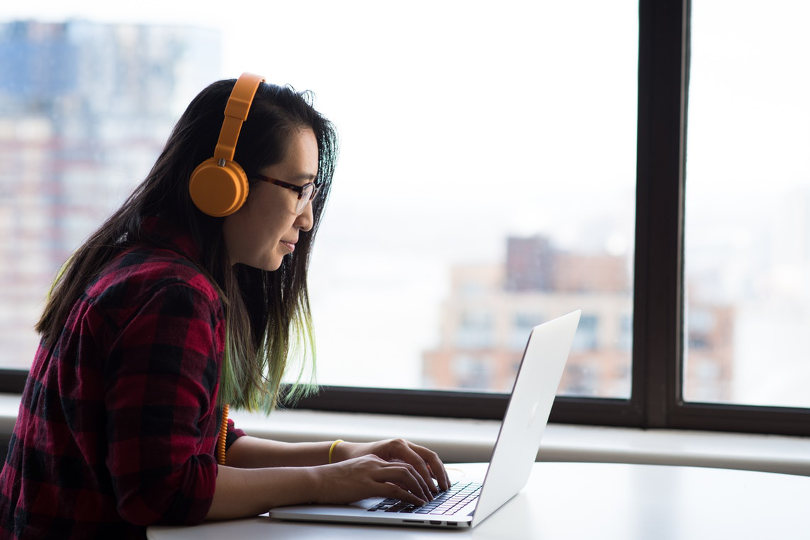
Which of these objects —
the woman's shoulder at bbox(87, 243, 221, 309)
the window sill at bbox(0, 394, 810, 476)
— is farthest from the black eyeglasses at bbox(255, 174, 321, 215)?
the window sill at bbox(0, 394, 810, 476)

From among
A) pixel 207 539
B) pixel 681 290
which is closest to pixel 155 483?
pixel 207 539

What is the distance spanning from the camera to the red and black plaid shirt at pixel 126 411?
0.99m

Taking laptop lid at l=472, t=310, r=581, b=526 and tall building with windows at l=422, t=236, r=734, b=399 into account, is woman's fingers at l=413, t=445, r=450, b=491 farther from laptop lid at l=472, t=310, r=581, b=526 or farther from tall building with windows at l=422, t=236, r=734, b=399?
tall building with windows at l=422, t=236, r=734, b=399

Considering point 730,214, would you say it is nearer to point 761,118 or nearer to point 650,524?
point 761,118

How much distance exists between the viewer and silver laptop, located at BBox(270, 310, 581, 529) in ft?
3.40

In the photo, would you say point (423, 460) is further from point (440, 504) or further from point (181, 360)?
point (181, 360)

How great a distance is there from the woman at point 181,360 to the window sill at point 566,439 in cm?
53

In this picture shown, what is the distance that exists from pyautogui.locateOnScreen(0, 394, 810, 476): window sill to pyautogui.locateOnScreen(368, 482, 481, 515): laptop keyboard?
60 centimetres

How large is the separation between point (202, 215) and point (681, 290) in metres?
1.20

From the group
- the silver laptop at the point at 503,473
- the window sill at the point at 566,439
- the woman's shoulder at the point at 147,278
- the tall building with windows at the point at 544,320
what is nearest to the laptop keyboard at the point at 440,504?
the silver laptop at the point at 503,473

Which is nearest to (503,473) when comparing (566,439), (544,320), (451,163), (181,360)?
(181,360)

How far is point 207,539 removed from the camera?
101 centimetres

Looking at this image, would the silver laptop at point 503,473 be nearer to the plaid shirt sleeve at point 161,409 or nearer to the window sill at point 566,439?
the plaid shirt sleeve at point 161,409

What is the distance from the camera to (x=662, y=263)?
1997 mm
